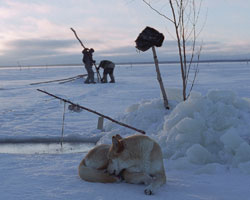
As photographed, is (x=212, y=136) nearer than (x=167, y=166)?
No

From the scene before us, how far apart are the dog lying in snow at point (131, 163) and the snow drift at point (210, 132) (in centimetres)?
124

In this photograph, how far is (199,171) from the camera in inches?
157

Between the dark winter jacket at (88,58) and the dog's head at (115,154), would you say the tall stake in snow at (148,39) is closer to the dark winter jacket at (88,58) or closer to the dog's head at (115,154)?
the dog's head at (115,154)


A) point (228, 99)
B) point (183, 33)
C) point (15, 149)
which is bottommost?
point (15, 149)

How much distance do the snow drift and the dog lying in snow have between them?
4.07 ft

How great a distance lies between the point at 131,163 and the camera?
3066mm

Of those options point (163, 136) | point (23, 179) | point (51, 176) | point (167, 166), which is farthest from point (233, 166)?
point (23, 179)

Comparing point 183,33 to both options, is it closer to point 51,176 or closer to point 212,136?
point 212,136

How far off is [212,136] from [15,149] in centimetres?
381

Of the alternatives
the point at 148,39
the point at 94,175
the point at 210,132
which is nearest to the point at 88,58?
the point at 148,39

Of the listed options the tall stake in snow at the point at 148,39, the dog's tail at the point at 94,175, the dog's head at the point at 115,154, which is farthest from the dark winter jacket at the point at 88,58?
the dog's head at the point at 115,154

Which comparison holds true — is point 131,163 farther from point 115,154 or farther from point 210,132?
point 210,132

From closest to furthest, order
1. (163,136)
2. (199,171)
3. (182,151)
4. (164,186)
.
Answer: (164,186), (199,171), (182,151), (163,136)

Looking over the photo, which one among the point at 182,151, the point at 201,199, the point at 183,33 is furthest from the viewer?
the point at 183,33
